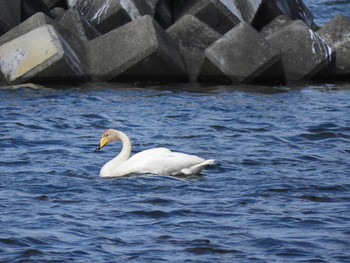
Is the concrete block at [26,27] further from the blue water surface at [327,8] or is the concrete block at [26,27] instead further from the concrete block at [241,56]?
the blue water surface at [327,8]

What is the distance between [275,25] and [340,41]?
1.60 m

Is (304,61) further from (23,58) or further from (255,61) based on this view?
(23,58)

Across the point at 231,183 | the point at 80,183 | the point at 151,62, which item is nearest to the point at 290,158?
the point at 231,183

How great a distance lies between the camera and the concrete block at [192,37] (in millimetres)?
15633

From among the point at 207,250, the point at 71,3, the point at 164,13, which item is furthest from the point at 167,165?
the point at 164,13

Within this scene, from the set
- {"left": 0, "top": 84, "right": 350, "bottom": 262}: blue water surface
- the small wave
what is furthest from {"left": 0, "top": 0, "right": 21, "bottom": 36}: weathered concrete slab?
the small wave

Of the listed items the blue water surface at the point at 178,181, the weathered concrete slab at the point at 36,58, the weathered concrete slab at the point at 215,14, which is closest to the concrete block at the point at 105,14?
the weathered concrete slab at the point at 215,14

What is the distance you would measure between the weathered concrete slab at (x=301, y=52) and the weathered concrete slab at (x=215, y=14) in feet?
4.91

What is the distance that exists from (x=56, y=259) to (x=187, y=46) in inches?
411

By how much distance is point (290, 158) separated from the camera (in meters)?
9.39

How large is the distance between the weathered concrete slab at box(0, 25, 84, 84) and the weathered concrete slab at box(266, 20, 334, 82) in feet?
14.1

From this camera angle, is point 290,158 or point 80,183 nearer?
point 80,183

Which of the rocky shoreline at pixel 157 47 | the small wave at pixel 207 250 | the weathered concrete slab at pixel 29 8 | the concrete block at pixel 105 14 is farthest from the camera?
the weathered concrete slab at pixel 29 8

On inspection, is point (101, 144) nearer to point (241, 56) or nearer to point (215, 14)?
point (241, 56)
